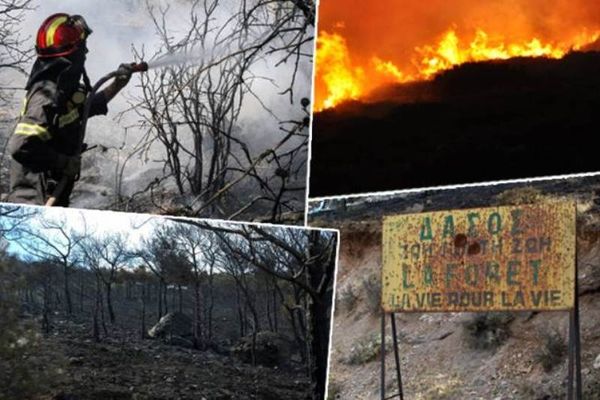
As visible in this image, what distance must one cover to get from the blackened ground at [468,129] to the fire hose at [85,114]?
75.2 inches

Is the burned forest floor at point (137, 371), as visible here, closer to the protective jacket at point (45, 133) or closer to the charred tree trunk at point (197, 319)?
the charred tree trunk at point (197, 319)

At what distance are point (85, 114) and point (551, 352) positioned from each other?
192 inches

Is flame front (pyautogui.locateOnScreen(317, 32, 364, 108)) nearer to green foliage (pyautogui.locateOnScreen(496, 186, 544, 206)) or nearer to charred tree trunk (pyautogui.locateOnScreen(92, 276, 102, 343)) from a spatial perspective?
green foliage (pyautogui.locateOnScreen(496, 186, 544, 206))

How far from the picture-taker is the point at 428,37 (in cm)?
1066

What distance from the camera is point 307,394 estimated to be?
26.8 feet

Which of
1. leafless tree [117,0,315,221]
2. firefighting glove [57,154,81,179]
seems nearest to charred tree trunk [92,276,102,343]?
firefighting glove [57,154,81,179]

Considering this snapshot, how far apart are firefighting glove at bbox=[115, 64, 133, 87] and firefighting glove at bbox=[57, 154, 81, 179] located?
893 mm

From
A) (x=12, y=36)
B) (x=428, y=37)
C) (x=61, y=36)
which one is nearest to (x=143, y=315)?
(x=61, y=36)

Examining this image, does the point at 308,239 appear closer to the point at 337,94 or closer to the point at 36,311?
the point at 36,311

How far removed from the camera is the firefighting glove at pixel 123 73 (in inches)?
421

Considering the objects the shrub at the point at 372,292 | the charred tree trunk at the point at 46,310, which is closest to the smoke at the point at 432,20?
the shrub at the point at 372,292

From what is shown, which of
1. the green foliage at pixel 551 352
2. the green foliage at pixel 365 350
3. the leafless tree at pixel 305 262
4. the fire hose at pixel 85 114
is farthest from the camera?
the green foliage at pixel 365 350

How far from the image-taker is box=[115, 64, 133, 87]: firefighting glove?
35.1 ft

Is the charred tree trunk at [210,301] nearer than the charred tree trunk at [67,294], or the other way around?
the charred tree trunk at [67,294]
